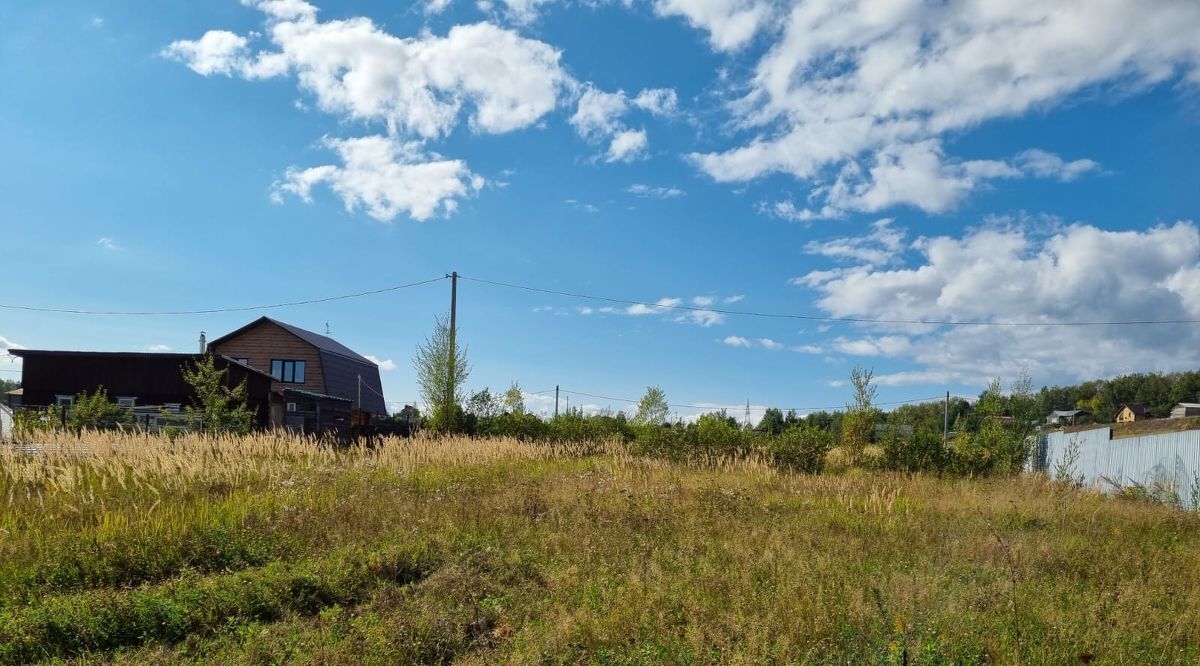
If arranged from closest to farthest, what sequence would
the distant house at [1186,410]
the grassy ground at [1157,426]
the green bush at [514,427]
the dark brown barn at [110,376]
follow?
the green bush at [514,427]
the dark brown barn at [110,376]
the grassy ground at [1157,426]
the distant house at [1186,410]

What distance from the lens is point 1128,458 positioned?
16859mm

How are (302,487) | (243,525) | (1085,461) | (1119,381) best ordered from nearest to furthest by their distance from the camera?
1. (243,525)
2. (302,487)
3. (1085,461)
4. (1119,381)

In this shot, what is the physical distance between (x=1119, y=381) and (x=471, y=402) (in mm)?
99135

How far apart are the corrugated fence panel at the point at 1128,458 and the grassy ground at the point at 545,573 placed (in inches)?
173

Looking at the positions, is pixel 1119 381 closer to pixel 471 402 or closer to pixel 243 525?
pixel 471 402

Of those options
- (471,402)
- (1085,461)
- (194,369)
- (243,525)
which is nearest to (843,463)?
(1085,461)

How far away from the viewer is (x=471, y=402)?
29969 mm

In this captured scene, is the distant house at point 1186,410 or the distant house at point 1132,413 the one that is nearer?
the distant house at point 1186,410

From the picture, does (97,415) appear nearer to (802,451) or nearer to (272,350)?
(802,451)

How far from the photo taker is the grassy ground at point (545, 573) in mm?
4891

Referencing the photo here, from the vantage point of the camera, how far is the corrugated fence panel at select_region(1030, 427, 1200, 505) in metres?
14.5

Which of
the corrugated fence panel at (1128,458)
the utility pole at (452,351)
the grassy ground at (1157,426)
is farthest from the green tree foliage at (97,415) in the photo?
the grassy ground at (1157,426)

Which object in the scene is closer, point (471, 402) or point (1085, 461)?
point (1085, 461)

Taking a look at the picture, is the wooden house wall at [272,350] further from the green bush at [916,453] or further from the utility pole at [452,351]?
the green bush at [916,453]
